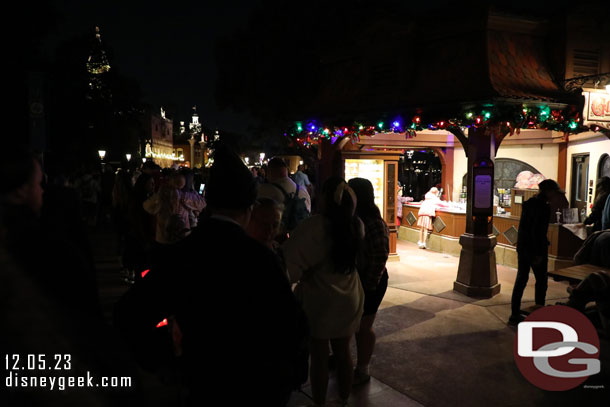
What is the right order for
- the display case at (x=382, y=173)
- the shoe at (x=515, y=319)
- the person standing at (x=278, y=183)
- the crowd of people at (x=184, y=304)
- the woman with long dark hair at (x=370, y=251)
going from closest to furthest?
1. the crowd of people at (x=184, y=304)
2. the woman with long dark hair at (x=370, y=251)
3. the person standing at (x=278, y=183)
4. the shoe at (x=515, y=319)
5. the display case at (x=382, y=173)

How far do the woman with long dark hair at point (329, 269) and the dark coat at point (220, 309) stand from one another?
1663 mm

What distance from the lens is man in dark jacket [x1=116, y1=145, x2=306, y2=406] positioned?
173 cm

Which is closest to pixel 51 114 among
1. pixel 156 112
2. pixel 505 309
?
pixel 505 309

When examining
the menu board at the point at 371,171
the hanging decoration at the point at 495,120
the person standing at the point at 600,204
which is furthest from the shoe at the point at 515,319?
the menu board at the point at 371,171

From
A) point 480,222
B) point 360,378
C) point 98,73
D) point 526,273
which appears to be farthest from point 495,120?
point 98,73

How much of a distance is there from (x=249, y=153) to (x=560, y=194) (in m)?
86.4

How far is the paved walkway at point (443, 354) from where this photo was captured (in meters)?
4.29

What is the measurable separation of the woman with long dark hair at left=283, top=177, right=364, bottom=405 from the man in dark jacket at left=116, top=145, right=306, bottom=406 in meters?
1.65

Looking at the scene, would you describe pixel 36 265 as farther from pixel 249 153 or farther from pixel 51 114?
pixel 249 153

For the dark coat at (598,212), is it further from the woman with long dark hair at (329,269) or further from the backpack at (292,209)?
the woman with long dark hair at (329,269)

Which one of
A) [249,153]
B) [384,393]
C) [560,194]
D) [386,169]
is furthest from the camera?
[249,153]

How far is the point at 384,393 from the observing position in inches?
173

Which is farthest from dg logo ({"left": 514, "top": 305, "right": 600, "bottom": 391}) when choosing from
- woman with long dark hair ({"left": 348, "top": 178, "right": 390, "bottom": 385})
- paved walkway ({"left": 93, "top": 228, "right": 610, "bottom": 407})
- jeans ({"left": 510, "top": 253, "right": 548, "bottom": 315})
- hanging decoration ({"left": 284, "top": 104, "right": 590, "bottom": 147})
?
hanging decoration ({"left": 284, "top": 104, "right": 590, "bottom": 147})

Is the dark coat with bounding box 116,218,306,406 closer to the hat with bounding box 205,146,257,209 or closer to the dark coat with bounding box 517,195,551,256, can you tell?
the hat with bounding box 205,146,257,209
